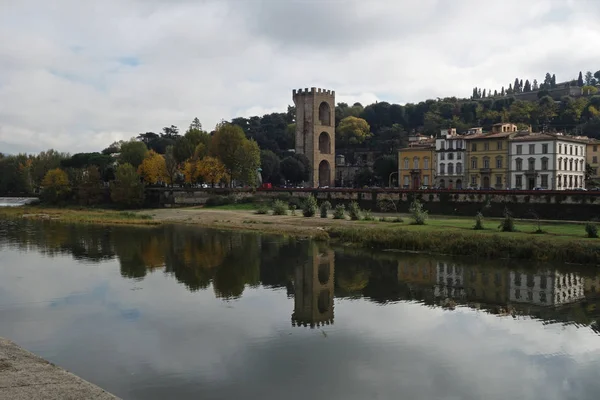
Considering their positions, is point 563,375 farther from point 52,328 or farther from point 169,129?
point 169,129

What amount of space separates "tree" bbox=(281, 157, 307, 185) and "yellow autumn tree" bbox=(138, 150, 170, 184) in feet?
55.8

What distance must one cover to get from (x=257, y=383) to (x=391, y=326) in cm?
599

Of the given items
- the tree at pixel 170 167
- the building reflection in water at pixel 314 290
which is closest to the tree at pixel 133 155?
the tree at pixel 170 167

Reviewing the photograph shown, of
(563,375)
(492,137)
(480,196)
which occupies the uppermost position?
(492,137)

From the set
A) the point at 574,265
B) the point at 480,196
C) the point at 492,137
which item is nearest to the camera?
the point at 574,265

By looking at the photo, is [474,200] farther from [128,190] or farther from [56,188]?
[56,188]

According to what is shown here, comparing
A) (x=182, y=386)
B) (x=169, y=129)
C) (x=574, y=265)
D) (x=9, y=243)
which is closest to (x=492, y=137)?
(x=574, y=265)

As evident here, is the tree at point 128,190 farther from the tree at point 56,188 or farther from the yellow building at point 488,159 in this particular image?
the yellow building at point 488,159

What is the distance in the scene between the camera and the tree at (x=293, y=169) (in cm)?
8381

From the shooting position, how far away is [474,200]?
4916 cm

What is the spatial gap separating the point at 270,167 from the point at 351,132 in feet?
89.7

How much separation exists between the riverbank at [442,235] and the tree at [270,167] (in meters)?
34.9

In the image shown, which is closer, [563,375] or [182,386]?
[182,386]

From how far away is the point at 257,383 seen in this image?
41.8 feet
